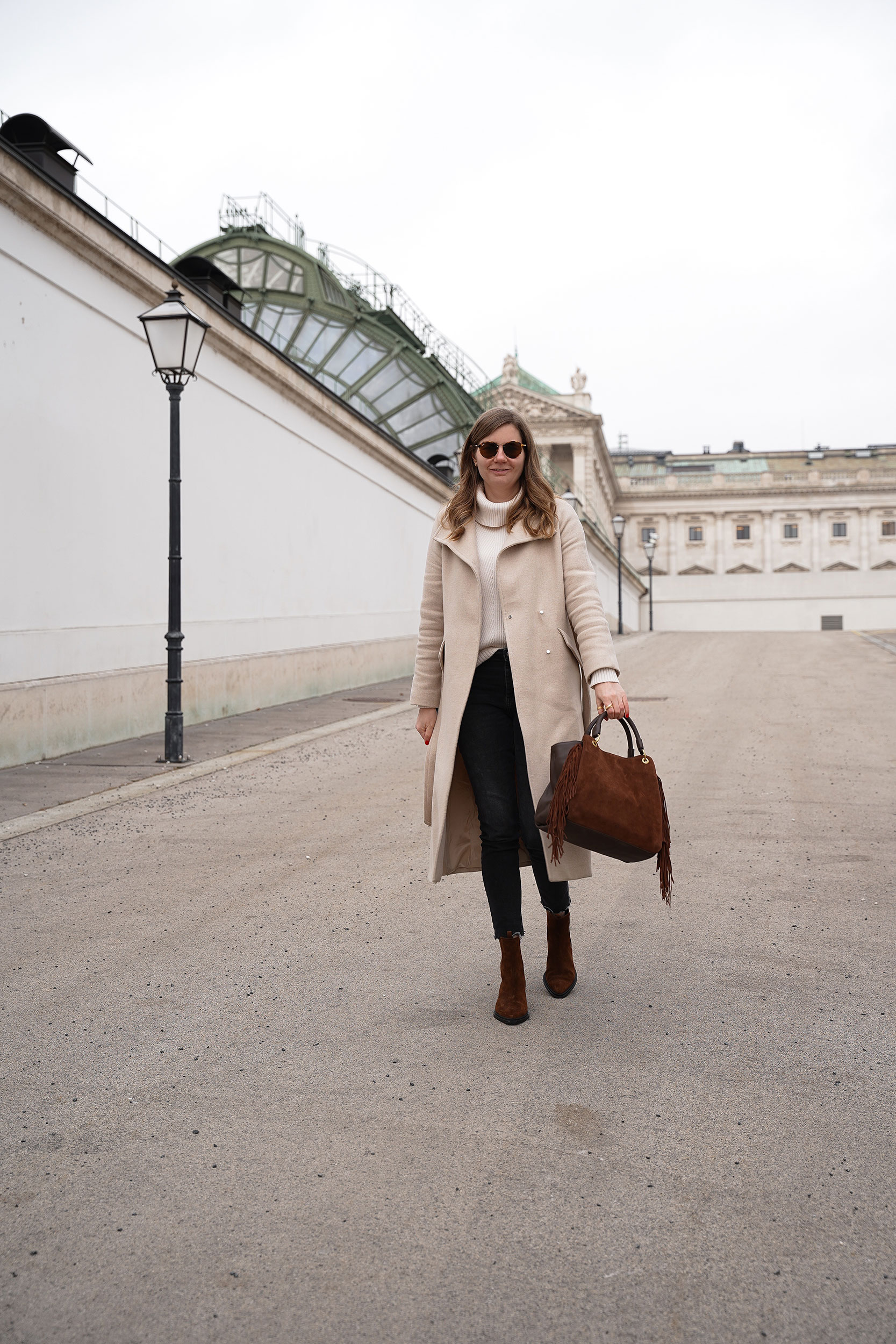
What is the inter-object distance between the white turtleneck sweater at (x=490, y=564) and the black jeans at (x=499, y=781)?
0.15ft

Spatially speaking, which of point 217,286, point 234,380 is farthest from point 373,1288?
point 217,286

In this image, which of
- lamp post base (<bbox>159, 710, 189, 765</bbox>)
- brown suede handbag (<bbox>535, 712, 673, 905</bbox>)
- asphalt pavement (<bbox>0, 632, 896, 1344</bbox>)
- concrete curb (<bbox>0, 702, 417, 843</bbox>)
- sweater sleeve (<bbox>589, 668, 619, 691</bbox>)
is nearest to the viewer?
asphalt pavement (<bbox>0, 632, 896, 1344</bbox>)

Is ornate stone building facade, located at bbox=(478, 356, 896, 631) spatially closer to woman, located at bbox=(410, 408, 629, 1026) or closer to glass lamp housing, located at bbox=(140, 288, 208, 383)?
glass lamp housing, located at bbox=(140, 288, 208, 383)

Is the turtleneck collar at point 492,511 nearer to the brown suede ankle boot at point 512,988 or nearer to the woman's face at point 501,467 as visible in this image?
the woman's face at point 501,467

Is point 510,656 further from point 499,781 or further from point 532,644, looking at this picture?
point 499,781

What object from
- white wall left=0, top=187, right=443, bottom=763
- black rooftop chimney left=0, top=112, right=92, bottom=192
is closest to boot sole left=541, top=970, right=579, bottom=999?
white wall left=0, top=187, right=443, bottom=763

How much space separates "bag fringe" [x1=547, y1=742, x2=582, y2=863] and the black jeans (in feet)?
0.87

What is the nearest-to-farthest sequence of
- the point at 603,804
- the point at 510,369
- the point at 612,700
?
the point at 603,804 < the point at 612,700 < the point at 510,369

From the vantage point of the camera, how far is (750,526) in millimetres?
91000

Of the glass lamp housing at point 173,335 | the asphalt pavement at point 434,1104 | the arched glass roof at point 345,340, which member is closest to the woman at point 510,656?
the asphalt pavement at point 434,1104

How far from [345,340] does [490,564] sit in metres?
26.4

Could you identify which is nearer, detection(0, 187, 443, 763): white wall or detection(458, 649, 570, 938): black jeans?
detection(458, 649, 570, 938): black jeans

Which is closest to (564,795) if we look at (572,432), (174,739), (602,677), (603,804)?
(603,804)

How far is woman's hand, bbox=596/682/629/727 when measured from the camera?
11.2 ft
